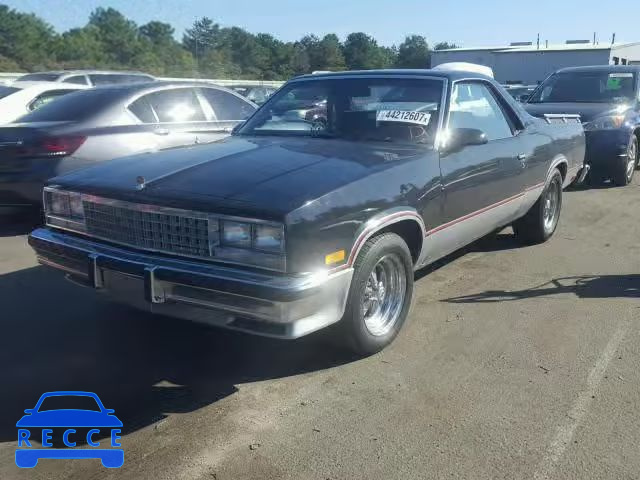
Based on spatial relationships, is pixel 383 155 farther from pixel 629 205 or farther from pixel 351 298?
pixel 629 205

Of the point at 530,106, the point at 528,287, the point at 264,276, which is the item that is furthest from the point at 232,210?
the point at 530,106

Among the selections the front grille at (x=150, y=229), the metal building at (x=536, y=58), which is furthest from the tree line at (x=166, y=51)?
the front grille at (x=150, y=229)

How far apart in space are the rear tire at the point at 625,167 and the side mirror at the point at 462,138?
6.06 m

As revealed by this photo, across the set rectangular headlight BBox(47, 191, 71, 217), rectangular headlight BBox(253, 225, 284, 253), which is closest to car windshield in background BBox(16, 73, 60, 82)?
rectangular headlight BBox(47, 191, 71, 217)

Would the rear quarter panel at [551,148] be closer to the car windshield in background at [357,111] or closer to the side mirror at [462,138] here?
the side mirror at [462,138]

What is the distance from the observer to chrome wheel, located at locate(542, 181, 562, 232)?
6375 mm

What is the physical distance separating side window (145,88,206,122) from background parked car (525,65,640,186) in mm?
4810

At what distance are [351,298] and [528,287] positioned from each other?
87.4 inches

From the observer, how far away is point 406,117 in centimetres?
450

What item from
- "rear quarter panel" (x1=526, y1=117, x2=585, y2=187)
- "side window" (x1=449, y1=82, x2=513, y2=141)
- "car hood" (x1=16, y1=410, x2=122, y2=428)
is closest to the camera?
"car hood" (x1=16, y1=410, x2=122, y2=428)

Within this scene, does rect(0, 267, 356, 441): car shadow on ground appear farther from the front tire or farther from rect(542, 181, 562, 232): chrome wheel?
rect(542, 181, 562, 232): chrome wheel

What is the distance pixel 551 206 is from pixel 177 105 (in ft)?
14.3

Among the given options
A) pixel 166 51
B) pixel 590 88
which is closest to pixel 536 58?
pixel 166 51

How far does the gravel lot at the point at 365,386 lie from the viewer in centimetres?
279
